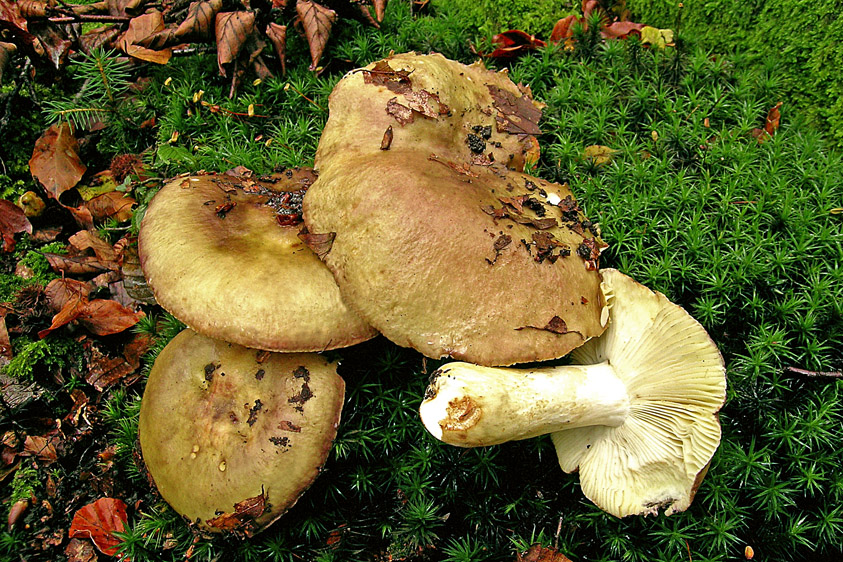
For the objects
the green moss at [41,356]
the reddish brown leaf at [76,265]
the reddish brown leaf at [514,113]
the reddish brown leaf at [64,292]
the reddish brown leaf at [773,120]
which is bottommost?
the green moss at [41,356]

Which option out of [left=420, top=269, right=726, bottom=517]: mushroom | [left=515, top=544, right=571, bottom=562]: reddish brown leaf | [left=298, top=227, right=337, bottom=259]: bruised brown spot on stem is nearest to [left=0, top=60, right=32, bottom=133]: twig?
[left=298, top=227, right=337, bottom=259]: bruised brown spot on stem

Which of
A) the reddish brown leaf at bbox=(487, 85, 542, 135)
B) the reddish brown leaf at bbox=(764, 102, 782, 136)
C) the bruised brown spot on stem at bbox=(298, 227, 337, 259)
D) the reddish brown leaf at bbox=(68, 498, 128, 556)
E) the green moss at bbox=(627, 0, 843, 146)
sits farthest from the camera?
the reddish brown leaf at bbox=(764, 102, 782, 136)

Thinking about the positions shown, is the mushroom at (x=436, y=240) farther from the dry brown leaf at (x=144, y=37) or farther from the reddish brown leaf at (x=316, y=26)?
the dry brown leaf at (x=144, y=37)

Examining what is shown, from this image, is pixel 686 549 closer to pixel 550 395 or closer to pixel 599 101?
pixel 550 395

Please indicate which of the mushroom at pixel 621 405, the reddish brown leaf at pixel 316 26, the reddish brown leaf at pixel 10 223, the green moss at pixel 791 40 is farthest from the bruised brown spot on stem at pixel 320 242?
the green moss at pixel 791 40

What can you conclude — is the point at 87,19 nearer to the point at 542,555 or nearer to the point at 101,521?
the point at 101,521

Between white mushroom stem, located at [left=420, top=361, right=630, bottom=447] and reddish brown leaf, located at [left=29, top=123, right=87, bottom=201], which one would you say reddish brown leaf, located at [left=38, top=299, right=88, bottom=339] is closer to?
reddish brown leaf, located at [left=29, top=123, right=87, bottom=201]

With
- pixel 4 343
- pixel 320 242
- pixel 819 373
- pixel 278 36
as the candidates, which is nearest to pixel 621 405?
pixel 819 373
